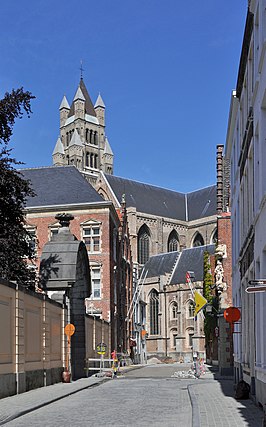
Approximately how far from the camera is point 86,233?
50.7 meters

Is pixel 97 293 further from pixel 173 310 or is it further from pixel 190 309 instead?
pixel 173 310

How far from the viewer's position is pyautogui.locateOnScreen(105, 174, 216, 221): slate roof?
99.6 meters

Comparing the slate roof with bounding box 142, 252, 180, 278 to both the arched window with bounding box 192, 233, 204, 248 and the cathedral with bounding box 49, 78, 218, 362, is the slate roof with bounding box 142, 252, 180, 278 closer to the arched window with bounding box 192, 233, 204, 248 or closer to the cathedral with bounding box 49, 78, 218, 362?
the cathedral with bounding box 49, 78, 218, 362

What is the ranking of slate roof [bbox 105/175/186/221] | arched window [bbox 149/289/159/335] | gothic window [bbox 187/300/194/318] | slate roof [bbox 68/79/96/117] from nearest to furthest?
1. gothic window [bbox 187/300/194/318]
2. arched window [bbox 149/289/159/335]
3. slate roof [bbox 105/175/186/221]
4. slate roof [bbox 68/79/96/117]

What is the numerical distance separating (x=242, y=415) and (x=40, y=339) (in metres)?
10.6

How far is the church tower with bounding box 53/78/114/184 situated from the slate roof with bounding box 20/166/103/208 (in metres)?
72.1

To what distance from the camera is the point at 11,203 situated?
1067 inches

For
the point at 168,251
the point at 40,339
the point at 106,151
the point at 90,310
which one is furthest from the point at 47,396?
the point at 106,151

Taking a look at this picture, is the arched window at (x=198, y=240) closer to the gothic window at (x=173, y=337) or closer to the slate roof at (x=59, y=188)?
the gothic window at (x=173, y=337)

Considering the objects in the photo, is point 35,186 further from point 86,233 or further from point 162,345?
point 162,345

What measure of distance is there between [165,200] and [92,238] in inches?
2258

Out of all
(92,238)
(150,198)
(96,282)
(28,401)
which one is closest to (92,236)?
(92,238)

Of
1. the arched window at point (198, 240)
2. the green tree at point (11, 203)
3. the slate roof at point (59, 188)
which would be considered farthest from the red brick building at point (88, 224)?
the arched window at point (198, 240)

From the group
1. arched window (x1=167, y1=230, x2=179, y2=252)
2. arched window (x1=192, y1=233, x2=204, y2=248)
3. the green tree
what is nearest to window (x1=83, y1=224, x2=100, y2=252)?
the green tree
